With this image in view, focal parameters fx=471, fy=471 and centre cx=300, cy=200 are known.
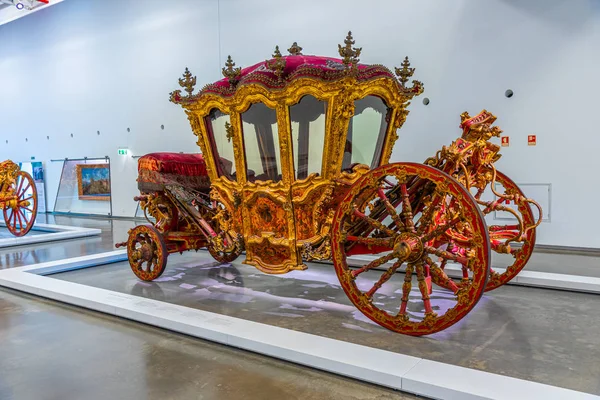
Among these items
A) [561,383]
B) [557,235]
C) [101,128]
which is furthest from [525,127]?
[101,128]

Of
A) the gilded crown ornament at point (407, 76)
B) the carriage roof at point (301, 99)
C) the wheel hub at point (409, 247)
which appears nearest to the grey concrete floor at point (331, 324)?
the wheel hub at point (409, 247)

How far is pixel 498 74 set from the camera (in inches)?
276

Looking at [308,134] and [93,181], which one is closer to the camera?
[308,134]

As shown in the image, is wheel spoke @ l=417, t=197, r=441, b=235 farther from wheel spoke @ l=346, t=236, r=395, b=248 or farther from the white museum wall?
the white museum wall

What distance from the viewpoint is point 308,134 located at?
12.5ft

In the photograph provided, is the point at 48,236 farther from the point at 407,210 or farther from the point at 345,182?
the point at 407,210

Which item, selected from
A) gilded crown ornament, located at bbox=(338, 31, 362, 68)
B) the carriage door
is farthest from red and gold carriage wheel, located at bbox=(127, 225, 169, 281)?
gilded crown ornament, located at bbox=(338, 31, 362, 68)

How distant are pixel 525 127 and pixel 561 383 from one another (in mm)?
5181

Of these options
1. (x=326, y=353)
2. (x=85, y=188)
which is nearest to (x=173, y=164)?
(x=326, y=353)

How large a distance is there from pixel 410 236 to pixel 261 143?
159 centimetres

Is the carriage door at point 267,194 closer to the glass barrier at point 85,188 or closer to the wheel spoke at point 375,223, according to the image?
the wheel spoke at point 375,223

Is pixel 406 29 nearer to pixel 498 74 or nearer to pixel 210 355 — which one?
pixel 498 74

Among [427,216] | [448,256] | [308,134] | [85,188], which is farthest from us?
[85,188]

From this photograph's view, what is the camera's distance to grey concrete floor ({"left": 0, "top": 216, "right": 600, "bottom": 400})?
2.76m
